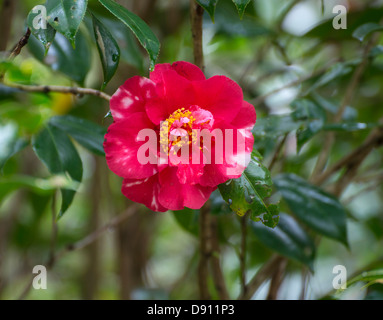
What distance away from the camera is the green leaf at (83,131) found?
2.28ft

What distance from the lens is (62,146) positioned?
686 millimetres

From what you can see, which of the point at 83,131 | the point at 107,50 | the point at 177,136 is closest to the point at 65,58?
the point at 83,131

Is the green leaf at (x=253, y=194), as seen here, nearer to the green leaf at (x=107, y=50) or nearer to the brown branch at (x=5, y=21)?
the green leaf at (x=107, y=50)

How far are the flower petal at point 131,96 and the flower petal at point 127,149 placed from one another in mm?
11

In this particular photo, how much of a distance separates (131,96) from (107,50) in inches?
2.9

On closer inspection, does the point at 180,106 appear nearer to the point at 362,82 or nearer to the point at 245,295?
the point at 245,295

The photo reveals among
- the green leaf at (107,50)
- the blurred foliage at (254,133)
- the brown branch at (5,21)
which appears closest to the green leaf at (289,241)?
the blurred foliage at (254,133)

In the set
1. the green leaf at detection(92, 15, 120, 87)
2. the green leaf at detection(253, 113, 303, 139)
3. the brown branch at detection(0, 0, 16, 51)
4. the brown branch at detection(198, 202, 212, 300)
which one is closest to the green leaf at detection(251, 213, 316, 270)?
the brown branch at detection(198, 202, 212, 300)

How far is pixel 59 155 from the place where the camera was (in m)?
0.67

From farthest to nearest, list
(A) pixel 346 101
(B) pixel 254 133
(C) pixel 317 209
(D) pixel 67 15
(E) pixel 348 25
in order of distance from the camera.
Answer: (E) pixel 348 25 → (A) pixel 346 101 → (C) pixel 317 209 → (B) pixel 254 133 → (D) pixel 67 15

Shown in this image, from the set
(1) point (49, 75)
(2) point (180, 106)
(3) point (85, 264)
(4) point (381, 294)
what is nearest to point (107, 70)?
(2) point (180, 106)

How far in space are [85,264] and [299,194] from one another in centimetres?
102

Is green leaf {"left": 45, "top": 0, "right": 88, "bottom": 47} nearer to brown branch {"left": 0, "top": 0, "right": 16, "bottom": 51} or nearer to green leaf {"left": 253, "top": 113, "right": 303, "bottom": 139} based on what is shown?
green leaf {"left": 253, "top": 113, "right": 303, "bottom": 139}

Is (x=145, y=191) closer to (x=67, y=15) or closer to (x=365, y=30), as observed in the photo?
(x=67, y=15)
